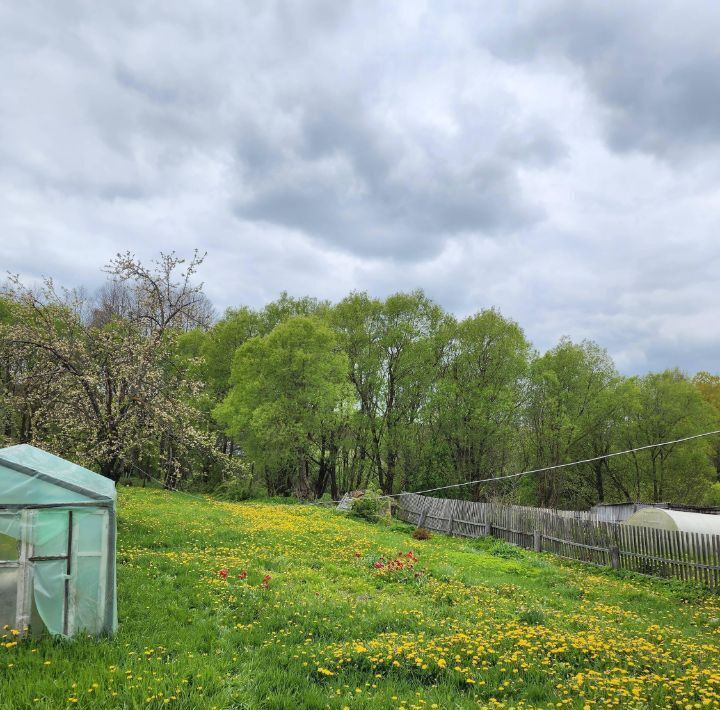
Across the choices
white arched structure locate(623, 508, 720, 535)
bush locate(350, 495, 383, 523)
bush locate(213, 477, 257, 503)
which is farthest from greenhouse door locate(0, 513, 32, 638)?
bush locate(213, 477, 257, 503)

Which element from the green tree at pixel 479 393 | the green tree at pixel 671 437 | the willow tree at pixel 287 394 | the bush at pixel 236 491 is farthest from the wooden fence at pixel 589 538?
the green tree at pixel 671 437

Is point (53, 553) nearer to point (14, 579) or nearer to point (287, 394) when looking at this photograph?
point (14, 579)

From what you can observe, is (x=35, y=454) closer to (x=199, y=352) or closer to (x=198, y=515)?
(x=198, y=515)

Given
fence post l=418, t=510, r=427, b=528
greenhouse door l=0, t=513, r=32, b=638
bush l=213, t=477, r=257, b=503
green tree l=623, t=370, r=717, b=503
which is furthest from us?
green tree l=623, t=370, r=717, b=503

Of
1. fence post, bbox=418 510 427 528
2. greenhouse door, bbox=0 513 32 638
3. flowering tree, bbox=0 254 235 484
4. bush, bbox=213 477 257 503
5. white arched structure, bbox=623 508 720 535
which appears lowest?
fence post, bbox=418 510 427 528

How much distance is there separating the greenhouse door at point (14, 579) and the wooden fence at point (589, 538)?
14.5 m

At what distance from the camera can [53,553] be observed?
22.2ft

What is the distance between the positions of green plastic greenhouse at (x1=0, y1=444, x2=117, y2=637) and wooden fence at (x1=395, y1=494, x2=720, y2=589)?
13560 mm

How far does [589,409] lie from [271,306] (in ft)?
81.7

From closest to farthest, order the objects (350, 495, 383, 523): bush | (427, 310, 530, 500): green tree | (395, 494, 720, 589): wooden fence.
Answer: (395, 494, 720, 589): wooden fence, (350, 495, 383, 523): bush, (427, 310, 530, 500): green tree

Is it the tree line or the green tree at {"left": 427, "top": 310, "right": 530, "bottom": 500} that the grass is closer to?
the tree line

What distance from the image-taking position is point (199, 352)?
40625 mm

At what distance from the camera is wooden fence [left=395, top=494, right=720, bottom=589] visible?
44.6ft

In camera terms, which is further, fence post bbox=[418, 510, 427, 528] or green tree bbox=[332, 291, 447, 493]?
green tree bbox=[332, 291, 447, 493]
